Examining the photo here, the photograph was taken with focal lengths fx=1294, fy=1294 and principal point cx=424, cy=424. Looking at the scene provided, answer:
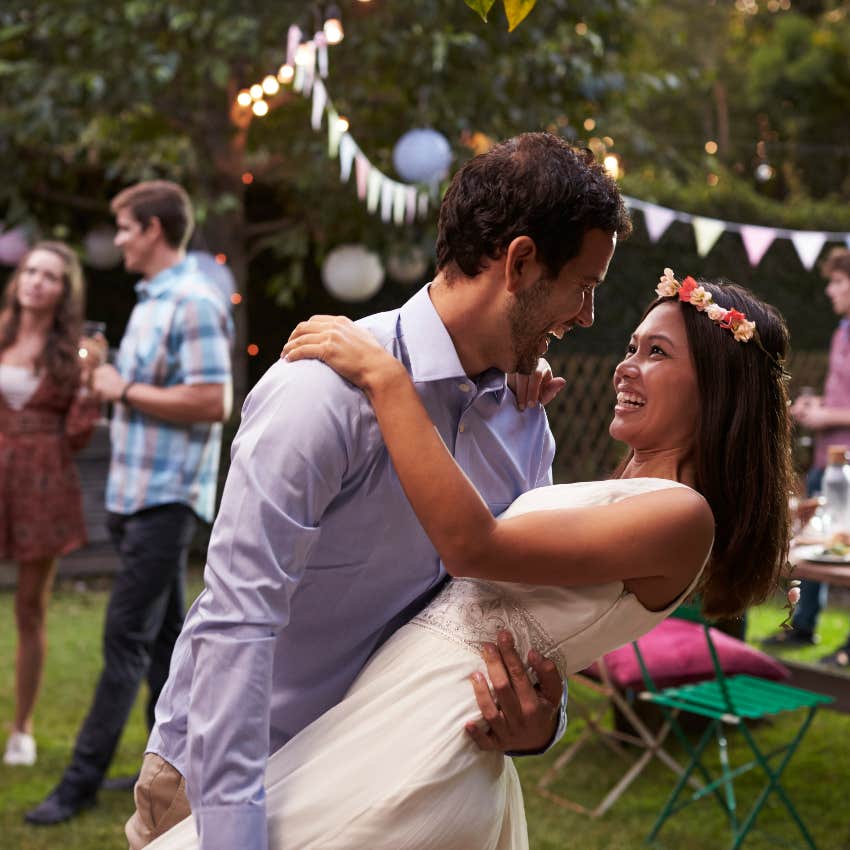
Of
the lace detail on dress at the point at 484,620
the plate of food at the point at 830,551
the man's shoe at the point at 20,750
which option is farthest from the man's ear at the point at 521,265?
the man's shoe at the point at 20,750

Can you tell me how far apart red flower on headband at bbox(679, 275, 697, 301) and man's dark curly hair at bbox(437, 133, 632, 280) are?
45 centimetres

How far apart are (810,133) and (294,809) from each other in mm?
18124

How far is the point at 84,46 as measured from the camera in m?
8.12

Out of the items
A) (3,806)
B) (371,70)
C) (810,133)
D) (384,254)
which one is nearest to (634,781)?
(3,806)

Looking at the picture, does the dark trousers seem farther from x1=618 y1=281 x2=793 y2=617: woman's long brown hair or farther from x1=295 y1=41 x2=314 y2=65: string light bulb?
x1=295 y1=41 x2=314 y2=65: string light bulb

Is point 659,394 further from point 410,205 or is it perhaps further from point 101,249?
point 101,249

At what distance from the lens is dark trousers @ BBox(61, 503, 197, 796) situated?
13.0ft

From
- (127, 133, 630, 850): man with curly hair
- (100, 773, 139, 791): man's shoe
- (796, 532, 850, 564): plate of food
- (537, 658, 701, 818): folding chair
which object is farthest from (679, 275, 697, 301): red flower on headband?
(100, 773, 139, 791): man's shoe

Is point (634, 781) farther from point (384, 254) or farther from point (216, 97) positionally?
point (216, 97)

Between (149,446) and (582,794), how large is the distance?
192cm

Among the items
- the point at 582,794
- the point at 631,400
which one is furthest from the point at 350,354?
the point at 582,794

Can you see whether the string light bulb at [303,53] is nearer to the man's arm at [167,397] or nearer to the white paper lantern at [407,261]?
the white paper lantern at [407,261]

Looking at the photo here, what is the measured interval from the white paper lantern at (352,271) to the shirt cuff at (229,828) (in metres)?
7.12

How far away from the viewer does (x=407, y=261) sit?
8578 millimetres
